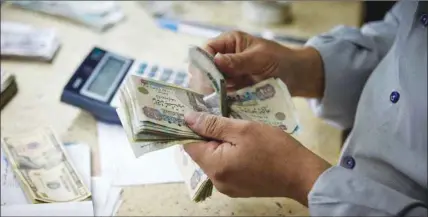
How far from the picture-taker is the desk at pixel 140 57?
91 centimetres

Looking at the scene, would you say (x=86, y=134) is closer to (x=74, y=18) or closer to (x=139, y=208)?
(x=139, y=208)

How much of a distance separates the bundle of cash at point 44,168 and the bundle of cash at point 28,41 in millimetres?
193

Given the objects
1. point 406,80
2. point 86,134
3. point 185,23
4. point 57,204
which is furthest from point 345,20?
point 57,204

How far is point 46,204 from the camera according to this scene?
842 mm

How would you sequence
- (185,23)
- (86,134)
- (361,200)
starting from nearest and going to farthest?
(361,200), (86,134), (185,23)

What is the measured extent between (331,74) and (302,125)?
0.30 ft

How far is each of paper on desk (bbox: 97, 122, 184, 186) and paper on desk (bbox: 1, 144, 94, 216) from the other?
0.03 m

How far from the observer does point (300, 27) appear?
126 centimetres

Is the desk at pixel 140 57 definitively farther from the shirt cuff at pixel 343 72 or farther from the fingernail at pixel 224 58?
the fingernail at pixel 224 58

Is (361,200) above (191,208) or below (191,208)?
above

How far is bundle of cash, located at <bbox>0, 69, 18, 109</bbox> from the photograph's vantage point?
1.03m

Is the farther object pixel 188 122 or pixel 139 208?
pixel 139 208

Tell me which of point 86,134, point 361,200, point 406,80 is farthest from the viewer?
point 86,134

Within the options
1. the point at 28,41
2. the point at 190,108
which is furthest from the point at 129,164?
the point at 28,41
